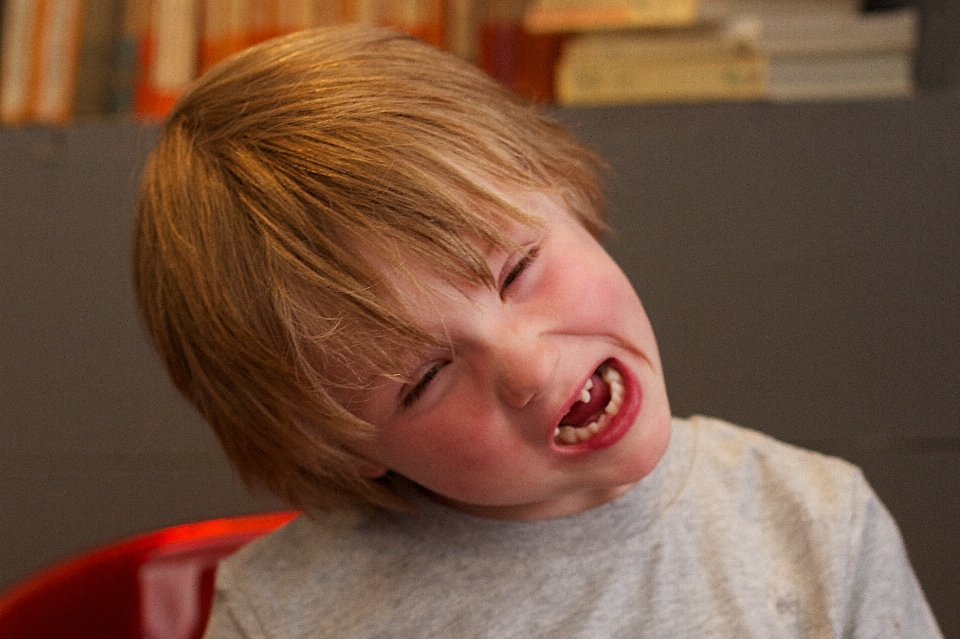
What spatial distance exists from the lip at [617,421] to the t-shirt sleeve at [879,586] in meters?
0.21

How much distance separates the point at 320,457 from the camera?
2.31ft

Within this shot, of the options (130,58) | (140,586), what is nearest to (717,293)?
(140,586)

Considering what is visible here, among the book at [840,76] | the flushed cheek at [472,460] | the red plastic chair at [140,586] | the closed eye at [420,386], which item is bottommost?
the red plastic chair at [140,586]

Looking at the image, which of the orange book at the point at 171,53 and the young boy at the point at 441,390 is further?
the orange book at the point at 171,53

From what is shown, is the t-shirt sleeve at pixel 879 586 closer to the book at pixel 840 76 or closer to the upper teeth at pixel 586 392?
the upper teeth at pixel 586 392

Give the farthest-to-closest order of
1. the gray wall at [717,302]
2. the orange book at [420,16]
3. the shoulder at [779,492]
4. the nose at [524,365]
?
the orange book at [420,16] < the gray wall at [717,302] < the shoulder at [779,492] < the nose at [524,365]

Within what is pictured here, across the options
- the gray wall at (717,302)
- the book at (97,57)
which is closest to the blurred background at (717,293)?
the gray wall at (717,302)

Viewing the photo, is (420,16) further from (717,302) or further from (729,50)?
(717,302)

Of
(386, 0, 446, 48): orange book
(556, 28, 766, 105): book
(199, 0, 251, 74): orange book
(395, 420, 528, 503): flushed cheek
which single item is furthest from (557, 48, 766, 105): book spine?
(395, 420, 528, 503): flushed cheek

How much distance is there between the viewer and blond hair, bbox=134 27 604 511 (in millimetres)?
609

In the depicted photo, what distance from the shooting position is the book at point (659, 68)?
115 centimetres

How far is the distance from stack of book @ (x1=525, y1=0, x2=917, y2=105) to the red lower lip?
1.92 feet

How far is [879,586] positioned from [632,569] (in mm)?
179

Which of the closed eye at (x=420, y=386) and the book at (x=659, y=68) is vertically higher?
the book at (x=659, y=68)
